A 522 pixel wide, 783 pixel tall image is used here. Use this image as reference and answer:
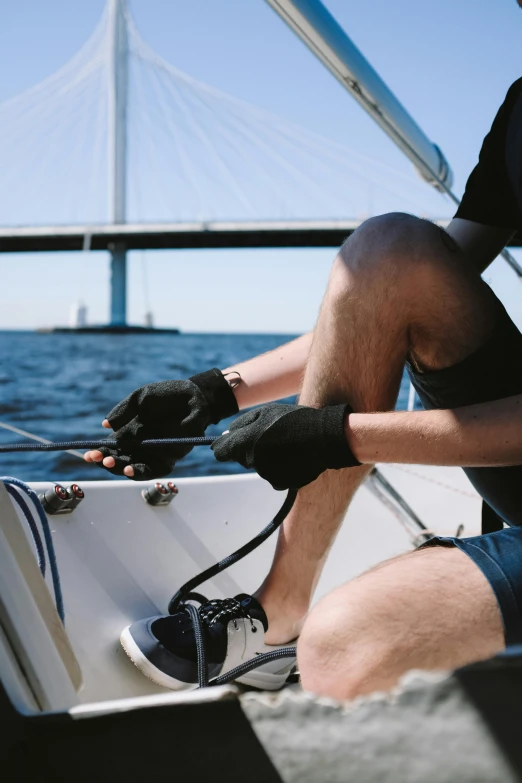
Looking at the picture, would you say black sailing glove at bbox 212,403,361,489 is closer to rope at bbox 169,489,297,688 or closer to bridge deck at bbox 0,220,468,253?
rope at bbox 169,489,297,688

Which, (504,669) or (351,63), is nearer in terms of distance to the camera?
(504,669)

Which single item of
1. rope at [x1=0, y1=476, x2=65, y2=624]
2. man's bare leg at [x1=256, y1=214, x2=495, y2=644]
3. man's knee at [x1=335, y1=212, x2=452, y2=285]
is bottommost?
rope at [x1=0, y1=476, x2=65, y2=624]

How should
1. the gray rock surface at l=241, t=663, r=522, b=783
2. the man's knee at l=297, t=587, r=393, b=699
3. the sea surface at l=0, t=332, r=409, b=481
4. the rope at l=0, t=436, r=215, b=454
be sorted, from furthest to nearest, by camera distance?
the sea surface at l=0, t=332, r=409, b=481
the rope at l=0, t=436, r=215, b=454
the man's knee at l=297, t=587, r=393, b=699
the gray rock surface at l=241, t=663, r=522, b=783

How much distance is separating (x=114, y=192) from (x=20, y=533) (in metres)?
17.4

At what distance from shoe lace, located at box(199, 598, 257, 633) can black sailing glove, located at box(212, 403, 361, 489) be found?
21 cm

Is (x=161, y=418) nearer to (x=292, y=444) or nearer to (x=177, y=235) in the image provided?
(x=292, y=444)

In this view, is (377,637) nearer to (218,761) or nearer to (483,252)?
(218,761)

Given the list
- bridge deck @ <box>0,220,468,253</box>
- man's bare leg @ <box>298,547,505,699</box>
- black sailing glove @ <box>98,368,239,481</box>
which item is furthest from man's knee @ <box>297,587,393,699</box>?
bridge deck @ <box>0,220,468,253</box>

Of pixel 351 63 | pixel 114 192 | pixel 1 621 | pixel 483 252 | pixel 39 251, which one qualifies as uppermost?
pixel 351 63

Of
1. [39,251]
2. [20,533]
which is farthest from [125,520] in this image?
[39,251]

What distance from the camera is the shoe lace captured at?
0.83 metres

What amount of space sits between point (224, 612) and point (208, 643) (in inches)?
1.4

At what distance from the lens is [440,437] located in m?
0.65

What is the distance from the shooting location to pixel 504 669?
34 centimetres
